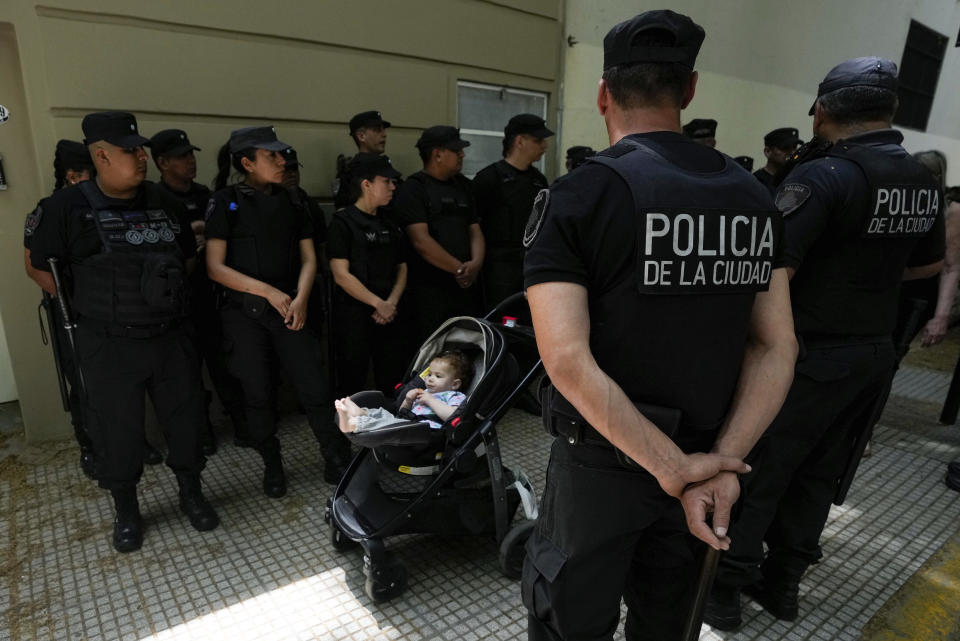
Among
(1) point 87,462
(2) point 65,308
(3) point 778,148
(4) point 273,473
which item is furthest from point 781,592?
(1) point 87,462

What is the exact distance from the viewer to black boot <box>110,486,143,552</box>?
2.76 metres

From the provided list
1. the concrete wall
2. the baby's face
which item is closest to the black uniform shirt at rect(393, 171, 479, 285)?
the baby's face

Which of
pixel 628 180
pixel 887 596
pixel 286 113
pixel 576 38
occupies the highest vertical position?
pixel 576 38

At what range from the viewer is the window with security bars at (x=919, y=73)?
398 inches

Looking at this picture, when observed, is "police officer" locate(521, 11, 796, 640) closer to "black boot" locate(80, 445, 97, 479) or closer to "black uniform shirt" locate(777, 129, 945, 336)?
"black uniform shirt" locate(777, 129, 945, 336)

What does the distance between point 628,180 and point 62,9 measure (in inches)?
145

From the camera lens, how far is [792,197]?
210 centimetres

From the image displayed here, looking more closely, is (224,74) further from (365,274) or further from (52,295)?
(52,295)

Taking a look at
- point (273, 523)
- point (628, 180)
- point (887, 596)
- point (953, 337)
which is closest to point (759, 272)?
point (628, 180)

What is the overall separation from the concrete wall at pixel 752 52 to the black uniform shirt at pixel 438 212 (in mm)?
2092

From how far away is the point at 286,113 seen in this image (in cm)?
403

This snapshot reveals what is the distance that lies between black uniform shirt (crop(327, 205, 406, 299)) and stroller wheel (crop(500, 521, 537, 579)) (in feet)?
5.94

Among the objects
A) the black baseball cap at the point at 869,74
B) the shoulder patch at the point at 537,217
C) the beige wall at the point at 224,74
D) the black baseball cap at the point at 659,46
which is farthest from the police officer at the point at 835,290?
the beige wall at the point at 224,74

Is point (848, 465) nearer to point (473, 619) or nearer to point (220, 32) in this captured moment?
point (473, 619)
